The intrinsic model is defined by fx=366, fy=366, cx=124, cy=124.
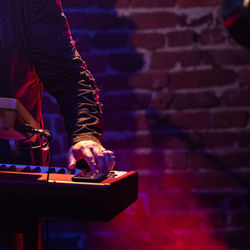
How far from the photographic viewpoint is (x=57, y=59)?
123cm

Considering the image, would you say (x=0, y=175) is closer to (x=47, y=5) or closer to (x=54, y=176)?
(x=54, y=176)

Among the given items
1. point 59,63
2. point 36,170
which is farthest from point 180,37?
point 36,170

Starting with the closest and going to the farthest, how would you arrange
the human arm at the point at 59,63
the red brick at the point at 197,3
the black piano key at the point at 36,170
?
the black piano key at the point at 36,170 → the human arm at the point at 59,63 → the red brick at the point at 197,3

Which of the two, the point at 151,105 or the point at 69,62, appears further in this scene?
the point at 151,105

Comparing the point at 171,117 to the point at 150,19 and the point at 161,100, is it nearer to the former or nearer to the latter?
the point at 161,100

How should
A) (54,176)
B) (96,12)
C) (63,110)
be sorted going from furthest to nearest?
(96,12)
(63,110)
(54,176)

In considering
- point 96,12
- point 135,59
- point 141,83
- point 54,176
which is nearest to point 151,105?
point 141,83

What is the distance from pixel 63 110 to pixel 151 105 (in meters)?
0.51

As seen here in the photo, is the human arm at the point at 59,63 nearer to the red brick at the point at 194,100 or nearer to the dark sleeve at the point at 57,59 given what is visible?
the dark sleeve at the point at 57,59

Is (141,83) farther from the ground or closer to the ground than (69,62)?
closer to the ground

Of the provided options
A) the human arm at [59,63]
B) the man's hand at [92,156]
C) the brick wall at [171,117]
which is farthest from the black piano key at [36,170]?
the brick wall at [171,117]

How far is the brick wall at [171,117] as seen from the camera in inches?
62.1

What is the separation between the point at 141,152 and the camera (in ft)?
5.31

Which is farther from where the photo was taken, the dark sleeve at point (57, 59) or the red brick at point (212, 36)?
the red brick at point (212, 36)
